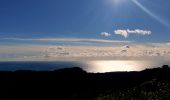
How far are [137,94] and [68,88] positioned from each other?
2240 centimetres

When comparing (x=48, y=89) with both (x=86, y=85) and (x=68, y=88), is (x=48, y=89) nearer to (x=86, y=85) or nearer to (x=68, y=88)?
(x=68, y=88)

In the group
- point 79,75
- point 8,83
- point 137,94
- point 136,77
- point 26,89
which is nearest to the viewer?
point 137,94

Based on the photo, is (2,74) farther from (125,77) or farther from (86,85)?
(125,77)

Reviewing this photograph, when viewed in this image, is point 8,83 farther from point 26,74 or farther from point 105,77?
point 105,77

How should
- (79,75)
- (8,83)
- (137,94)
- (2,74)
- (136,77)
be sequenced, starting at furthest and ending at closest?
(136,77)
(2,74)
(79,75)
(8,83)
(137,94)

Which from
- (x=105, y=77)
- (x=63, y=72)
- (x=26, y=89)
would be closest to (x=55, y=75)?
(x=63, y=72)

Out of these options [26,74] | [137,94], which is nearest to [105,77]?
[26,74]

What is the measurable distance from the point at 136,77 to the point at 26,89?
3634 cm

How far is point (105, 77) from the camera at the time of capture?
8875cm

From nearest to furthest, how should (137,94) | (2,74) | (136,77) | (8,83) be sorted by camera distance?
(137,94) → (8,83) → (2,74) → (136,77)

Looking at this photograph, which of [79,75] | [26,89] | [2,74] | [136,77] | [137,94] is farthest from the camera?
[136,77]

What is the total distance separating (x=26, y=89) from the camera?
203ft

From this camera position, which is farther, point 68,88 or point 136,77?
point 136,77

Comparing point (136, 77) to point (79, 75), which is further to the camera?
point (136, 77)
